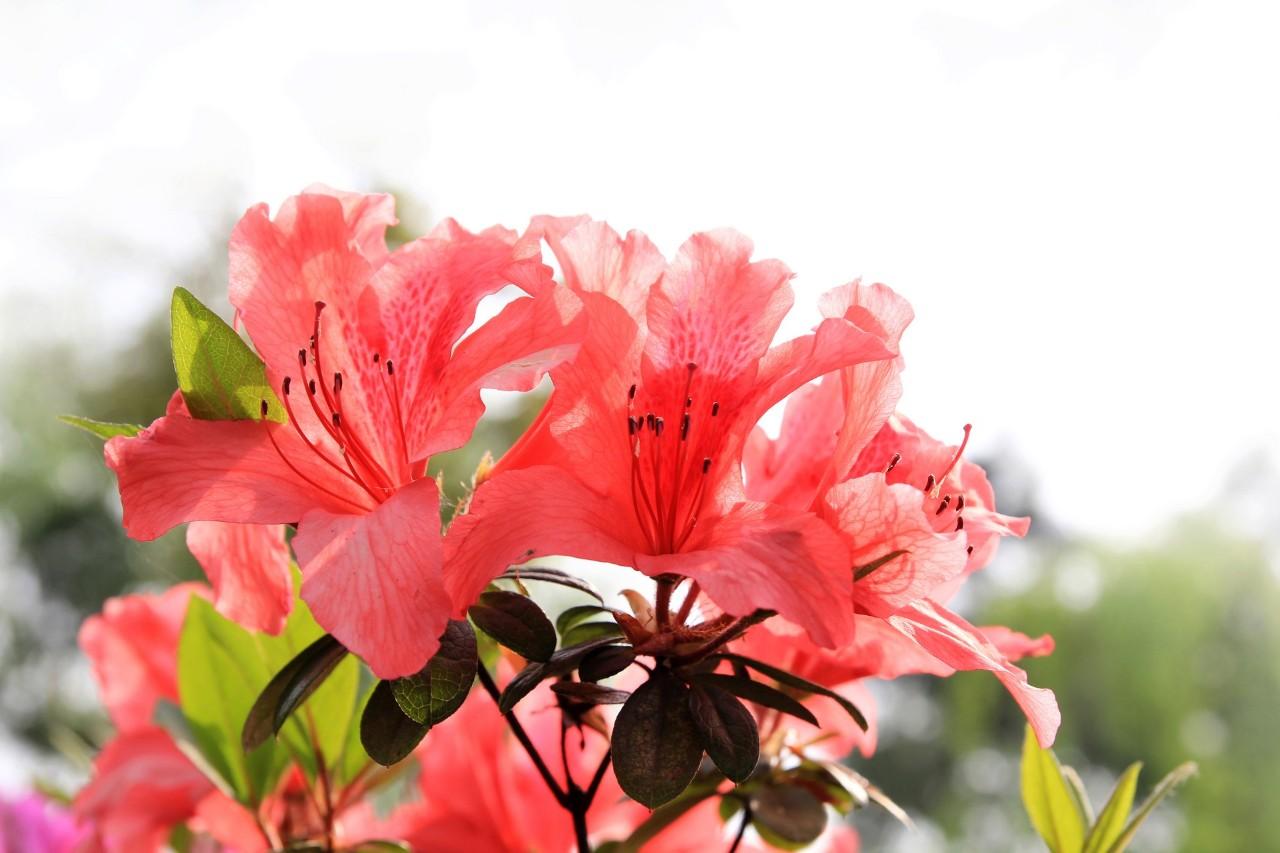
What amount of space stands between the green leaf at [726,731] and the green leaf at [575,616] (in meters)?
Result: 0.10

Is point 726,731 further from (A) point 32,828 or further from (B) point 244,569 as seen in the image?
(A) point 32,828

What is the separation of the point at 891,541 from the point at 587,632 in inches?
8.2

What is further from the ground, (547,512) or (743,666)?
(547,512)

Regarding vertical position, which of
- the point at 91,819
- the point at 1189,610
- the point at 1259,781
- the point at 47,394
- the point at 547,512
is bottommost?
the point at 1259,781

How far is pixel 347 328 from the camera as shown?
61 centimetres

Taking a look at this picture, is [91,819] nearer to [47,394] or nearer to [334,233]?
[334,233]

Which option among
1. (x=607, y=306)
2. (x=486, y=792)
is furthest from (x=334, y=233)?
(x=486, y=792)

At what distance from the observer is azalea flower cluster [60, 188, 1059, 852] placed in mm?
506

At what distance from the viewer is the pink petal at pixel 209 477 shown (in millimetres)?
550

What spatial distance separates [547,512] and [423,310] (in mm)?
135

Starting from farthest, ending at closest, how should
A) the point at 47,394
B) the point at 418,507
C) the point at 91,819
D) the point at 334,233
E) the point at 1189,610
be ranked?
the point at 1189,610
the point at 47,394
the point at 91,819
the point at 334,233
the point at 418,507

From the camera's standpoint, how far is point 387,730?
22.9 inches

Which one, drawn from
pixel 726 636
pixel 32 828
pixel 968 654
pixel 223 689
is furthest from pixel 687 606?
pixel 32 828

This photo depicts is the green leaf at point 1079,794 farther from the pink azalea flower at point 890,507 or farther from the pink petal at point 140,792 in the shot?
the pink petal at point 140,792
